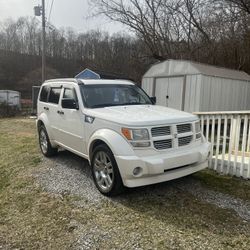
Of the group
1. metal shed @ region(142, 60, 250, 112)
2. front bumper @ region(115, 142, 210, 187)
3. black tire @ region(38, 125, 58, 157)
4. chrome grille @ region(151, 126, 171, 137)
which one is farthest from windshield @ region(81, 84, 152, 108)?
metal shed @ region(142, 60, 250, 112)

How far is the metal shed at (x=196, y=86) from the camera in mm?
10820

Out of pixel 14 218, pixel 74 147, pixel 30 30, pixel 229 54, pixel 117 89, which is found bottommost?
pixel 14 218

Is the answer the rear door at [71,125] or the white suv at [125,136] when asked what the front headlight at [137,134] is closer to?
the white suv at [125,136]

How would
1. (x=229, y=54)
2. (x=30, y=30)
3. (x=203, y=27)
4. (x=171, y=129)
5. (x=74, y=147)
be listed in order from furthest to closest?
(x=30, y=30) < (x=203, y=27) < (x=229, y=54) < (x=74, y=147) < (x=171, y=129)

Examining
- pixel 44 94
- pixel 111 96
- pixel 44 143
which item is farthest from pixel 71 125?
pixel 44 94

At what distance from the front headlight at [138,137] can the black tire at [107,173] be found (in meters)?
0.38

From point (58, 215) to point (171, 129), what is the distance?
6.30 feet

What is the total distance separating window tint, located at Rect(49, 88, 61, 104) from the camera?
593 cm

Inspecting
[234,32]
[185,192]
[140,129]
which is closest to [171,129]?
[140,129]

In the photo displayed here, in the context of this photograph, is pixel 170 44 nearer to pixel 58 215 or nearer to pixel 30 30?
pixel 58 215

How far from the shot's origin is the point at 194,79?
35.5ft

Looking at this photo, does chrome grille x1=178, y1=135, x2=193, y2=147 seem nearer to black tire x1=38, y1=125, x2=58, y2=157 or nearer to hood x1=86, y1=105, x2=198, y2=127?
hood x1=86, y1=105, x2=198, y2=127

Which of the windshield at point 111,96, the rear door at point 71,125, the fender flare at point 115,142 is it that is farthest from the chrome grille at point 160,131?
the rear door at point 71,125

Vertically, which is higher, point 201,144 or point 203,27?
point 203,27
